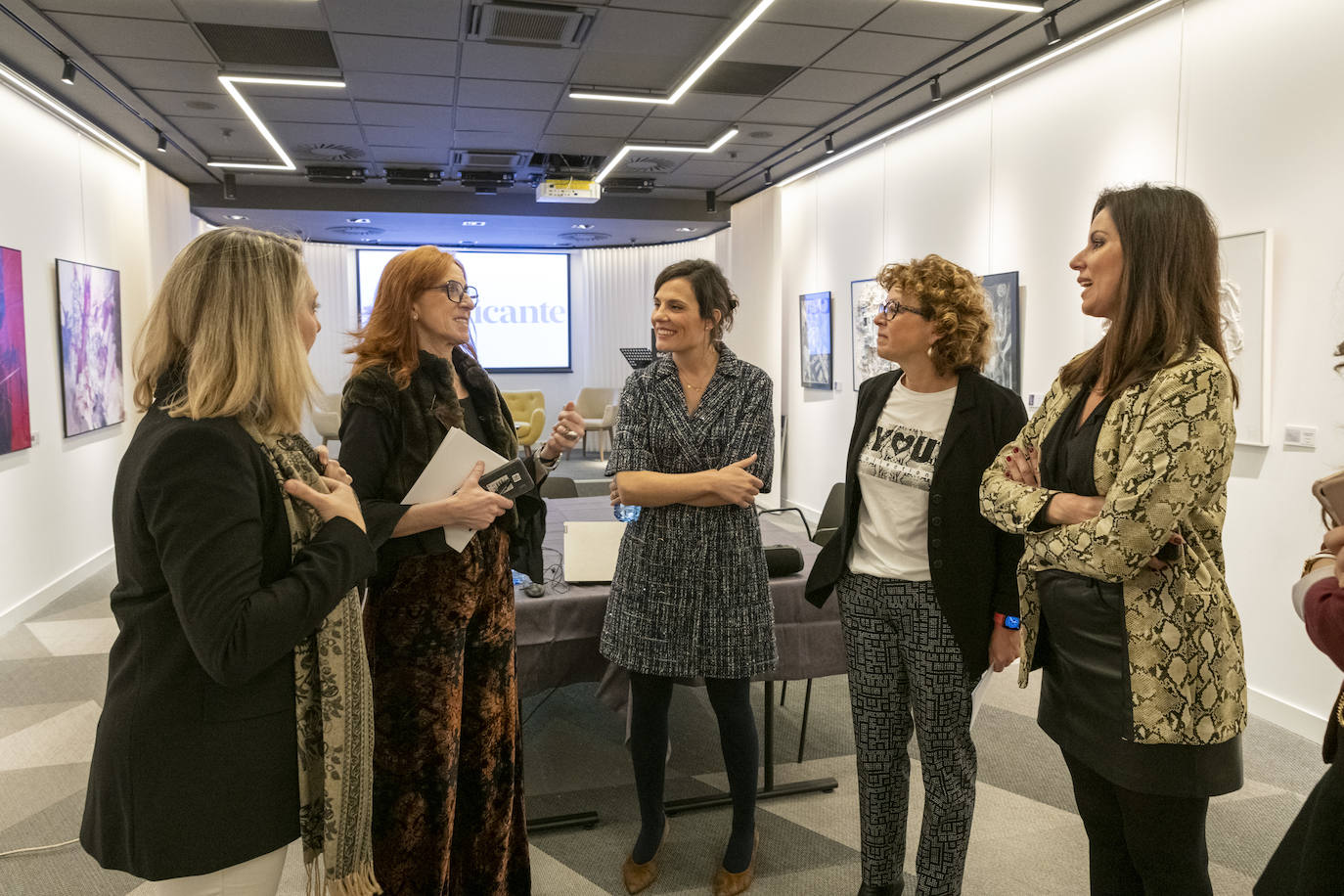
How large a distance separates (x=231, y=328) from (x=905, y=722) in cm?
170

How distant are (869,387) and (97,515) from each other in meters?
6.54

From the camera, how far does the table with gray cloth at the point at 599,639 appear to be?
9.46 feet

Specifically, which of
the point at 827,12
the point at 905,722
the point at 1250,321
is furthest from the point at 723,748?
the point at 827,12

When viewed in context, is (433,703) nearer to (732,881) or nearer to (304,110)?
(732,881)

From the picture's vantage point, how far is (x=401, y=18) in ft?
15.3

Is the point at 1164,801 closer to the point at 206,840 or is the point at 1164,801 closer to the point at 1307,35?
the point at 206,840

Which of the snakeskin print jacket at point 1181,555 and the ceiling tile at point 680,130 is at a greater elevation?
the ceiling tile at point 680,130

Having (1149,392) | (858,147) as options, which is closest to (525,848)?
(1149,392)

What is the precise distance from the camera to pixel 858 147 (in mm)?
7531

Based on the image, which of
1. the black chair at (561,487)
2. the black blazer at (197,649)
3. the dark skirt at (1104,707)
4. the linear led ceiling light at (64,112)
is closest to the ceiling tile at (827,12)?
the black chair at (561,487)

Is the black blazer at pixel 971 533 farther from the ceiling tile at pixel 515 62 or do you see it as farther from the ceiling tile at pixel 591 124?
the ceiling tile at pixel 591 124

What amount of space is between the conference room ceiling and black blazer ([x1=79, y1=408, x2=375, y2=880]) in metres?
3.86

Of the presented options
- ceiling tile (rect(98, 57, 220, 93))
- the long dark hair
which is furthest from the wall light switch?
ceiling tile (rect(98, 57, 220, 93))

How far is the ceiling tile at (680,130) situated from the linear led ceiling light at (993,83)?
118 cm
